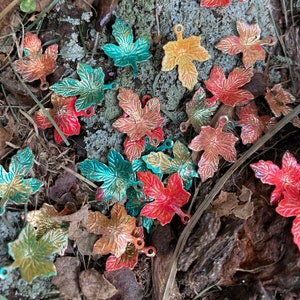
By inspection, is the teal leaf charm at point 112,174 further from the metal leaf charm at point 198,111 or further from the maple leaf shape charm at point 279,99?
the maple leaf shape charm at point 279,99

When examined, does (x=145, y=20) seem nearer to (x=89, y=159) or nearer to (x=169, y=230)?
(x=89, y=159)

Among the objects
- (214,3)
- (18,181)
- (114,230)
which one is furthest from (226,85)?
(18,181)

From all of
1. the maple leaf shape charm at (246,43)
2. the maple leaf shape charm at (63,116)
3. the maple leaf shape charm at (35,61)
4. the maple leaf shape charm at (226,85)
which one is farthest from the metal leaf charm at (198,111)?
the maple leaf shape charm at (35,61)

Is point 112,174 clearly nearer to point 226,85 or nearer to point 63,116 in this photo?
point 63,116

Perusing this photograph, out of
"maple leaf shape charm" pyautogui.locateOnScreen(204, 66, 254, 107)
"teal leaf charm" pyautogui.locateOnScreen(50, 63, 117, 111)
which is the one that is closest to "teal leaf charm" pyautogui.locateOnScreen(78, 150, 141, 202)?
"teal leaf charm" pyautogui.locateOnScreen(50, 63, 117, 111)

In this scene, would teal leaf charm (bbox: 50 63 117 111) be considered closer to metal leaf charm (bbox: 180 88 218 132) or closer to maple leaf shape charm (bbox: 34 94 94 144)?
maple leaf shape charm (bbox: 34 94 94 144)

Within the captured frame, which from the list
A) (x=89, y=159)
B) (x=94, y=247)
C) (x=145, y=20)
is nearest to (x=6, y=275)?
(x=94, y=247)
